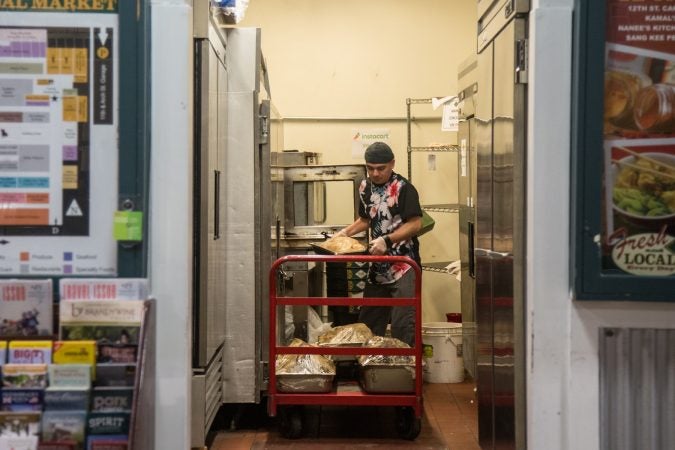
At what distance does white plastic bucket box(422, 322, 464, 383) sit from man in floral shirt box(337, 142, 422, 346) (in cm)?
68

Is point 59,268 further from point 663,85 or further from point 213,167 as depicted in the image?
point 663,85

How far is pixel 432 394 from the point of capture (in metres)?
5.67

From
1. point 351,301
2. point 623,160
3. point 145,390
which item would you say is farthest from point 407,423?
point 623,160

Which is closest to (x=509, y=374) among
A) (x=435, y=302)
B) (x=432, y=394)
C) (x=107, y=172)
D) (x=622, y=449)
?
(x=622, y=449)

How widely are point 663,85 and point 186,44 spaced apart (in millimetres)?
1629

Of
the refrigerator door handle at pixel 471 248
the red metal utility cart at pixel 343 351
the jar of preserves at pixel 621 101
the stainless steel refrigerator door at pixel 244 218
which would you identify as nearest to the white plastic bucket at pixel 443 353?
the refrigerator door handle at pixel 471 248

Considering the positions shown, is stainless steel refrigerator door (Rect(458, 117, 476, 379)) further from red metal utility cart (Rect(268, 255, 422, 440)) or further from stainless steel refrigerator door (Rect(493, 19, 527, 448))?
stainless steel refrigerator door (Rect(493, 19, 527, 448))

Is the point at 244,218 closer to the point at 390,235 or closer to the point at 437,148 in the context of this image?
the point at 390,235

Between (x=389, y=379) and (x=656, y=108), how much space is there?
7.25ft

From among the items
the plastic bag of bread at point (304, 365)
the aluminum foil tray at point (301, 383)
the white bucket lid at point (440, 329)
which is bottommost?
the aluminum foil tray at point (301, 383)

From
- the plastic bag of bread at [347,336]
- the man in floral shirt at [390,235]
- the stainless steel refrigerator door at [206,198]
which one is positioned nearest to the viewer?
the stainless steel refrigerator door at [206,198]

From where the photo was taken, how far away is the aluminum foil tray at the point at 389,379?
4336 mm

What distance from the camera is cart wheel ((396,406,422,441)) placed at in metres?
4.46

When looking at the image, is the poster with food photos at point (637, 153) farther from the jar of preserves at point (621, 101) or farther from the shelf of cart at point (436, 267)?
the shelf of cart at point (436, 267)
